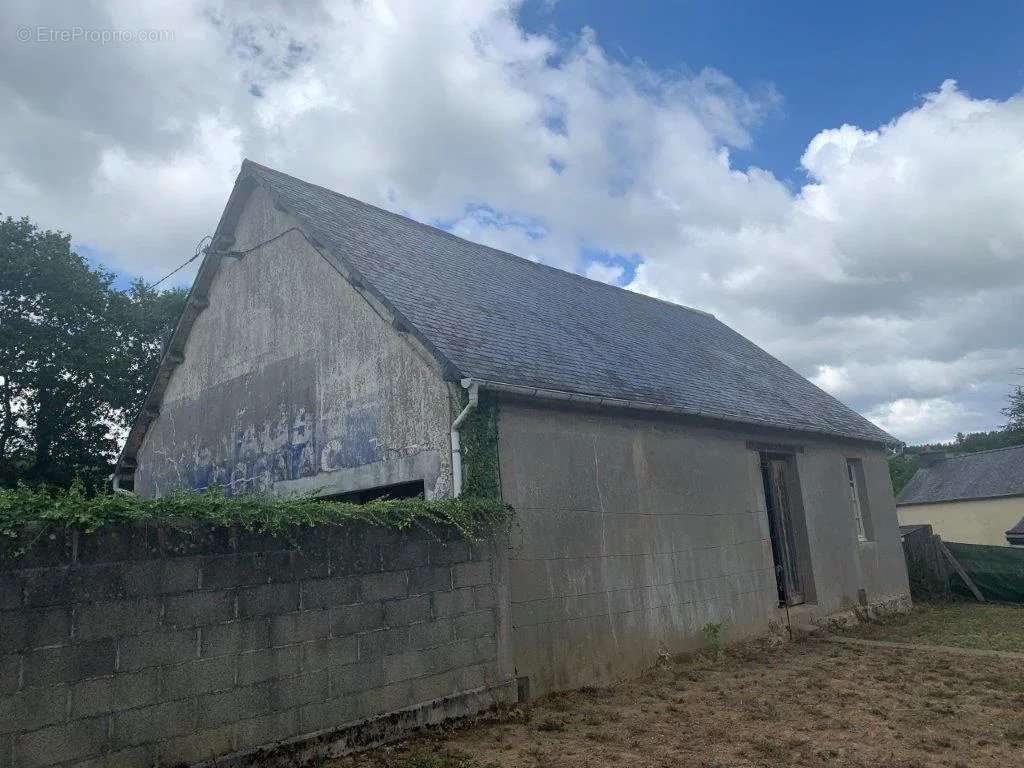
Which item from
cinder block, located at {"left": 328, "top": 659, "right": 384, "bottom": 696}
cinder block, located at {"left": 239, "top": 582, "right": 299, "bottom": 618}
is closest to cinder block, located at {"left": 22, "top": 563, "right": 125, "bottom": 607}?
A: cinder block, located at {"left": 239, "top": 582, "right": 299, "bottom": 618}

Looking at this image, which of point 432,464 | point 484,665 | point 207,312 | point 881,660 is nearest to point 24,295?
point 207,312

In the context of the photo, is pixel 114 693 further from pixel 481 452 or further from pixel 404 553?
pixel 481 452

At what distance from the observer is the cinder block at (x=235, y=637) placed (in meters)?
5.34

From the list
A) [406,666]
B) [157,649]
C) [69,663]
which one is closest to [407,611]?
[406,666]

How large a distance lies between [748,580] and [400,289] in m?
6.53

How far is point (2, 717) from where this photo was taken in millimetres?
4344

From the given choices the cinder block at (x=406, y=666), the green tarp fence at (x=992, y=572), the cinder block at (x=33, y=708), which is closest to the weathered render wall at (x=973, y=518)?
the green tarp fence at (x=992, y=572)

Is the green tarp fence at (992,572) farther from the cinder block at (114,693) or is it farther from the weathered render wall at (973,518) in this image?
the weathered render wall at (973,518)

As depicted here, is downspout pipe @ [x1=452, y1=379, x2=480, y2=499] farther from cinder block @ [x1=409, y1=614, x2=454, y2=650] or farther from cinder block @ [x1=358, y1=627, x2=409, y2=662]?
cinder block @ [x1=358, y1=627, x2=409, y2=662]

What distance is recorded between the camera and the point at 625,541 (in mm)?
9406

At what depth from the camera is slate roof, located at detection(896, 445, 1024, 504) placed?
3456cm

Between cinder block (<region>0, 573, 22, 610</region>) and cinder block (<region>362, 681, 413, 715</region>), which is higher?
cinder block (<region>0, 573, 22, 610</region>)

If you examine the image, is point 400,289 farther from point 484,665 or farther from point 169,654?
point 169,654

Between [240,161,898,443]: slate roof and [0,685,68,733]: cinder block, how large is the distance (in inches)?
177
